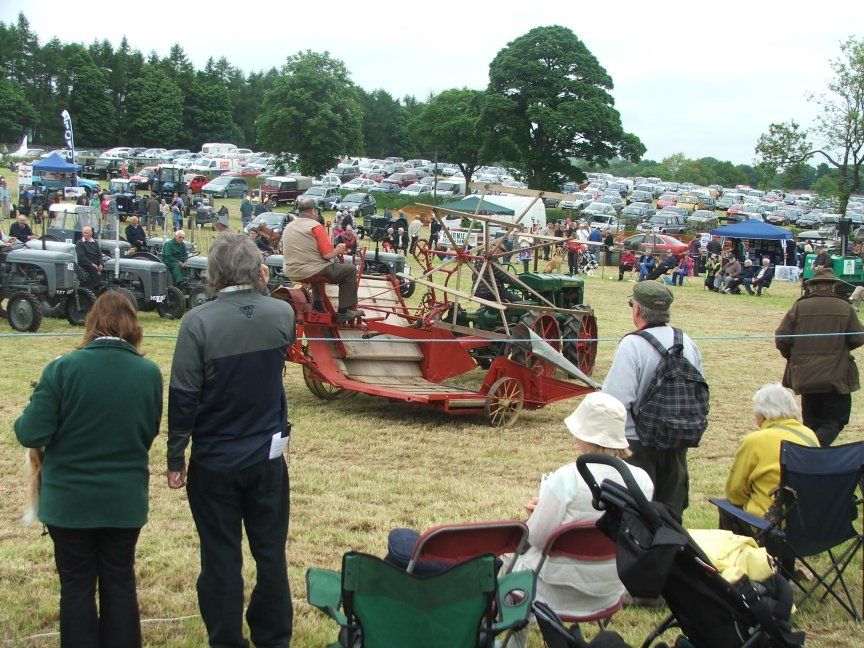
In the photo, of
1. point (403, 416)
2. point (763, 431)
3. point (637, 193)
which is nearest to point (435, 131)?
point (637, 193)

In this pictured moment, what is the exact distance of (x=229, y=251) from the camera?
3.62 meters

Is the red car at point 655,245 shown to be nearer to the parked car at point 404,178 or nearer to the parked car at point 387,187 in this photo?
the parked car at point 387,187

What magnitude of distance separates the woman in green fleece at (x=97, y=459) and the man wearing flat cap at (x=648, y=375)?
2.30 meters

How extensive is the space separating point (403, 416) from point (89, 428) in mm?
5689

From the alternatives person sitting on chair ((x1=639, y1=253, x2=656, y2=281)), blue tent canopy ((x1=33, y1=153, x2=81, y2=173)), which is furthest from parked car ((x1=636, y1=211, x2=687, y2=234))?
blue tent canopy ((x1=33, y1=153, x2=81, y2=173))

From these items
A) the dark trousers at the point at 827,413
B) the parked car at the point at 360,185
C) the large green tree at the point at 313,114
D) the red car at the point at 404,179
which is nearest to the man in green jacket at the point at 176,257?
the dark trousers at the point at 827,413

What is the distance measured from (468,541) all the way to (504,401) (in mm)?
5196

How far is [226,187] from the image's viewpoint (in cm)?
4391

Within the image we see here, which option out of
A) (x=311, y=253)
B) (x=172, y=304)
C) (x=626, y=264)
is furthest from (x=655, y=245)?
(x=311, y=253)

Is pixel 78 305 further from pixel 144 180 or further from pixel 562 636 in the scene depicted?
pixel 144 180

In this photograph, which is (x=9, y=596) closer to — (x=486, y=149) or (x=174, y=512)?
(x=174, y=512)

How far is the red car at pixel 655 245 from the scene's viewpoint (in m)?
28.3

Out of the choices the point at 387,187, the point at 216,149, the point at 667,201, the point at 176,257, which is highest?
the point at 216,149

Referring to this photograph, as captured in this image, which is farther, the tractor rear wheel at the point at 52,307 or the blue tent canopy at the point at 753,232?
the blue tent canopy at the point at 753,232
